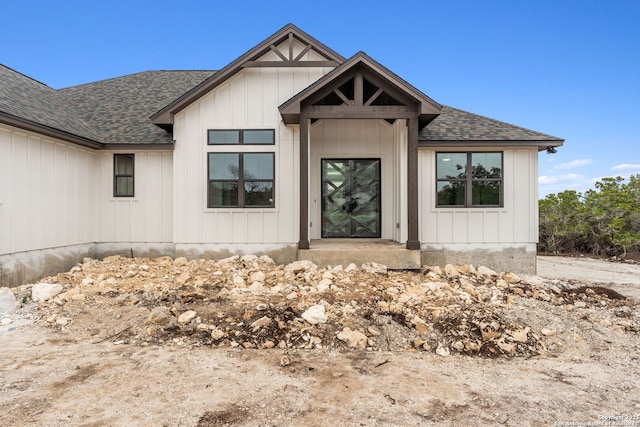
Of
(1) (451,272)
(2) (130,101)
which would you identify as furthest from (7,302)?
(1) (451,272)

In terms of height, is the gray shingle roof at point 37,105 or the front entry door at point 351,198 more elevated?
the gray shingle roof at point 37,105

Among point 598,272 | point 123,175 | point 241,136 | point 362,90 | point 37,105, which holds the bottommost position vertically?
point 598,272

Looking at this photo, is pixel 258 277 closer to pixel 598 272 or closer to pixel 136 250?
pixel 136 250

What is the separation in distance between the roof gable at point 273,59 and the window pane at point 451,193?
13.7ft

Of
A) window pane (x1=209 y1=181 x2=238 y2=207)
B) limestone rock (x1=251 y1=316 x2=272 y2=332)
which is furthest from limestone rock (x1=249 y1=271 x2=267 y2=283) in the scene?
window pane (x1=209 y1=181 x2=238 y2=207)

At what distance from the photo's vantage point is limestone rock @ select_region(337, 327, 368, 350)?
4.43 m

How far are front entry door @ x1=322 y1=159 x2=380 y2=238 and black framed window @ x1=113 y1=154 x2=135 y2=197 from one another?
5.20 m

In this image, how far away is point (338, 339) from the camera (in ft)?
14.9

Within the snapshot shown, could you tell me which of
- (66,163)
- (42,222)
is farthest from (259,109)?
(42,222)

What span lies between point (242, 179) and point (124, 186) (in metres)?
3.31

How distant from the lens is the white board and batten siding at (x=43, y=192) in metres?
6.75

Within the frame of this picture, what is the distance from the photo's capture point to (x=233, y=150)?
28.7 ft

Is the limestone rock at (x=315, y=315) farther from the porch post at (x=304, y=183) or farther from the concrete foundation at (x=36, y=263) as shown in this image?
the concrete foundation at (x=36, y=263)

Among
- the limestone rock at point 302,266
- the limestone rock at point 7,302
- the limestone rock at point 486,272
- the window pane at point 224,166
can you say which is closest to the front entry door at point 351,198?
the limestone rock at point 302,266
